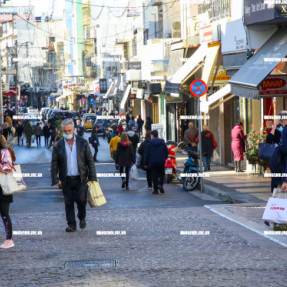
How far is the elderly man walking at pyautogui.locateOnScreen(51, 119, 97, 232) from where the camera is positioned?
445 inches

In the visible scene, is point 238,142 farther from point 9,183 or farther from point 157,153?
point 9,183

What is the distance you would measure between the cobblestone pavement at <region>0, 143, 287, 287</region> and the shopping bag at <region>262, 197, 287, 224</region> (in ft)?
1.07

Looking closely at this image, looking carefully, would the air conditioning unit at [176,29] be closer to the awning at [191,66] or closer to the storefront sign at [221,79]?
the awning at [191,66]

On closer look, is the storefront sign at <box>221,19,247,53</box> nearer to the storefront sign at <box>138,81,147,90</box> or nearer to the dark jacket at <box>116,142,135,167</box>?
the dark jacket at <box>116,142,135,167</box>

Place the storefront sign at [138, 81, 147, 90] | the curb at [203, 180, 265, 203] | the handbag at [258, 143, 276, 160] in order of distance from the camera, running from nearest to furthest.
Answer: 1. the handbag at [258, 143, 276, 160]
2. the curb at [203, 180, 265, 203]
3. the storefront sign at [138, 81, 147, 90]

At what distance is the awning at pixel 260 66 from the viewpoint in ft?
57.2

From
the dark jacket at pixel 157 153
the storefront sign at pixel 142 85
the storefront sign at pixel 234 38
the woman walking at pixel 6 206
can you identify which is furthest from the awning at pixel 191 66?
the storefront sign at pixel 142 85

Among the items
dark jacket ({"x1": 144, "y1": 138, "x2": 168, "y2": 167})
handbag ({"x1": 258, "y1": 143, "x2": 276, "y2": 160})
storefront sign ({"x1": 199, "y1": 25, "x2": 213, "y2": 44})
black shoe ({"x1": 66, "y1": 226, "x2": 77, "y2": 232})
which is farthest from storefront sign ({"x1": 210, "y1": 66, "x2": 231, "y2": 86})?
black shoe ({"x1": 66, "y1": 226, "x2": 77, "y2": 232})

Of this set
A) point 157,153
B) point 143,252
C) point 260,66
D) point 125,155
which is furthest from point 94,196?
point 125,155

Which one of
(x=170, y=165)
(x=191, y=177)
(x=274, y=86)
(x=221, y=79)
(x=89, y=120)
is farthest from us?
(x=89, y=120)

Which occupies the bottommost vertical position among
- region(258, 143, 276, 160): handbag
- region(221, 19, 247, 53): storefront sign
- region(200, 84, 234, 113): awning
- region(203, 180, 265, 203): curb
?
region(203, 180, 265, 203): curb

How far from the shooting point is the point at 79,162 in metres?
11.3

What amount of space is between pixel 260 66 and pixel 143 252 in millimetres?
9746

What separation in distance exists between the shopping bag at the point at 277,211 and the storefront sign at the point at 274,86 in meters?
8.59
